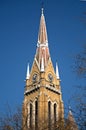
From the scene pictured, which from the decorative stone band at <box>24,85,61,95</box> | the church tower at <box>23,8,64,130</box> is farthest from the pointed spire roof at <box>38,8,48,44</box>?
the decorative stone band at <box>24,85,61,95</box>

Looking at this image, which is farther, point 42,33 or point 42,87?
point 42,33

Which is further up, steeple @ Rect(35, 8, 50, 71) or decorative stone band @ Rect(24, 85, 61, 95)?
steeple @ Rect(35, 8, 50, 71)

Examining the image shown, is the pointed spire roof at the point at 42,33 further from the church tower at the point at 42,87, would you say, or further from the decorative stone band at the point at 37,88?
the decorative stone band at the point at 37,88

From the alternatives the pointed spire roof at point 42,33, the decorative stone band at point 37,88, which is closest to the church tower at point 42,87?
the decorative stone band at point 37,88

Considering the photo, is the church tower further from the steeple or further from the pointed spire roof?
the pointed spire roof

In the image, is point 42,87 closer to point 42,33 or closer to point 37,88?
point 37,88

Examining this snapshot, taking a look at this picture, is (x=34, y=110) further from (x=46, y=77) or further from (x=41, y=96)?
(x=46, y=77)

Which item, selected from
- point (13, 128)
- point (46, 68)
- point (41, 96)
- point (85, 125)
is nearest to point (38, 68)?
point (46, 68)

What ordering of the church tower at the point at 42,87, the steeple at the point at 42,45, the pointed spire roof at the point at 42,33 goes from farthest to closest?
the pointed spire roof at the point at 42,33
the steeple at the point at 42,45
the church tower at the point at 42,87

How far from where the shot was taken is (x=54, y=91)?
52094mm

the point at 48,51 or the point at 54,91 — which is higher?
the point at 48,51

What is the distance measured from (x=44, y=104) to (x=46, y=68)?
219 inches

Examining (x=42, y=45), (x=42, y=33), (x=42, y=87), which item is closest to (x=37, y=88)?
(x=42, y=87)

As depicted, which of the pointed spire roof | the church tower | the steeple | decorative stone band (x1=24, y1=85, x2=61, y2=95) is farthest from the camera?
the pointed spire roof
